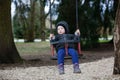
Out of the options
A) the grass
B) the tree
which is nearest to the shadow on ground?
the tree

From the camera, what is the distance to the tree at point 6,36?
14250 mm

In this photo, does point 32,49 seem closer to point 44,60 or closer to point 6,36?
point 44,60

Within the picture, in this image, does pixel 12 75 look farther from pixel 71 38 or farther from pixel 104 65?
pixel 104 65

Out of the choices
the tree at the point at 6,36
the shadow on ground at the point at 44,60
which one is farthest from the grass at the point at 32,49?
the tree at the point at 6,36

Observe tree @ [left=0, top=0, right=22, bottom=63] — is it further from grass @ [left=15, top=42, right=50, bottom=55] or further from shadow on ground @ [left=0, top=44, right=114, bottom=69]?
grass @ [left=15, top=42, right=50, bottom=55]

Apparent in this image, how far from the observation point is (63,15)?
66.6ft

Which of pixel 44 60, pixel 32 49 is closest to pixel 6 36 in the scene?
pixel 44 60

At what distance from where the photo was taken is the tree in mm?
14250

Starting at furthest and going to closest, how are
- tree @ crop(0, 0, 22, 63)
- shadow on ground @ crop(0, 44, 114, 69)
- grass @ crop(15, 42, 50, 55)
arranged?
grass @ crop(15, 42, 50, 55) → tree @ crop(0, 0, 22, 63) → shadow on ground @ crop(0, 44, 114, 69)

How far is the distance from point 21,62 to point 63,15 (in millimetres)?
6232

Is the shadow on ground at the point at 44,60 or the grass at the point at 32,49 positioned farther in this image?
the grass at the point at 32,49

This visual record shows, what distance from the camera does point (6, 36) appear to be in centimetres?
1441

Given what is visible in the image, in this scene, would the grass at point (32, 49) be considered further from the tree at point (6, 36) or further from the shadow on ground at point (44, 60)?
the tree at point (6, 36)

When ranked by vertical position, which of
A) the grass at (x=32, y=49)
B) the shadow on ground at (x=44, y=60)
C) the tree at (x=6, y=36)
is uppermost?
the tree at (x=6, y=36)
